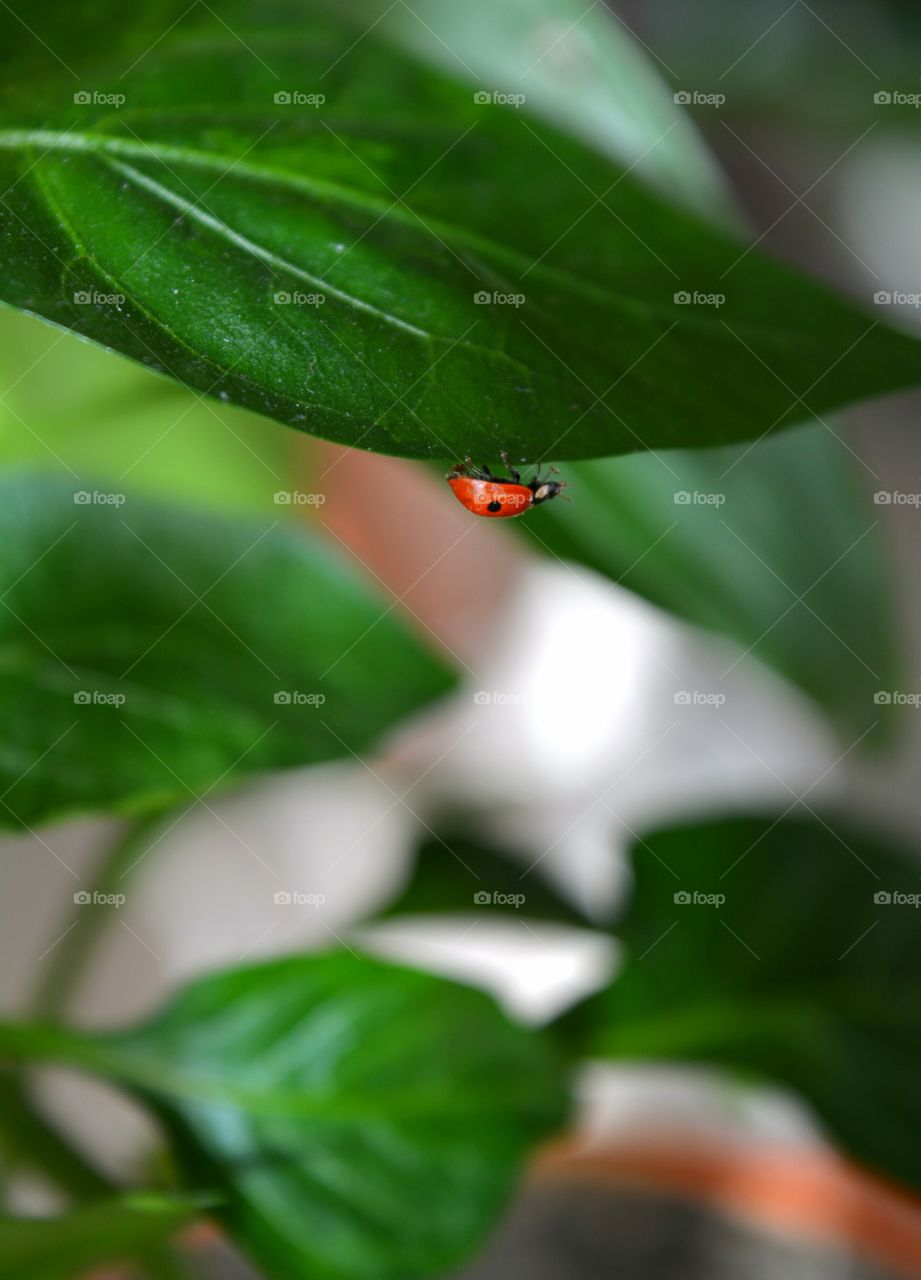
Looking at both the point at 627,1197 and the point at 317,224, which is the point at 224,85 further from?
the point at 627,1197

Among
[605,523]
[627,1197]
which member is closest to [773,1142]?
[627,1197]
